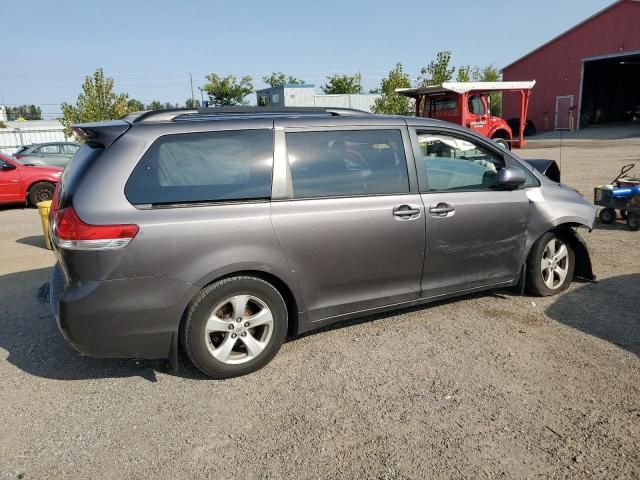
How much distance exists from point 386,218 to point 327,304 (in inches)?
30.7

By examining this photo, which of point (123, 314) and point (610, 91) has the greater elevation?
point (610, 91)

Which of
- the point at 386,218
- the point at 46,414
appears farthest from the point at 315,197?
the point at 46,414

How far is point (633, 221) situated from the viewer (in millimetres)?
7172

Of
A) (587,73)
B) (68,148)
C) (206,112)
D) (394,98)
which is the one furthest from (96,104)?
(587,73)

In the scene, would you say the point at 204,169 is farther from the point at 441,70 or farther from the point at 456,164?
the point at 441,70

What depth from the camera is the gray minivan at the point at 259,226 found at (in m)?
3.11

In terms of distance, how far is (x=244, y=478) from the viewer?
2537 millimetres

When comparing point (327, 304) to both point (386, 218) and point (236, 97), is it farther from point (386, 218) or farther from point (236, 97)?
point (236, 97)

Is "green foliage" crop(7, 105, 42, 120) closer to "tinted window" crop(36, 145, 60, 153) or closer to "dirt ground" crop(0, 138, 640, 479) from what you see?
"tinted window" crop(36, 145, 60, 153)

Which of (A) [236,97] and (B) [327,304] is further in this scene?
(A) [236,97]

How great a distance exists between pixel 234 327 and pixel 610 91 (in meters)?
43.3

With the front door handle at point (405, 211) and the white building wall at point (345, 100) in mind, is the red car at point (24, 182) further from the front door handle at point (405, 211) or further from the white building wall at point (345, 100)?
the white building wall at point (345, 100)

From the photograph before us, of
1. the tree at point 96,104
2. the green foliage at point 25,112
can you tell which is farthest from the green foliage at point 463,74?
the green foliage at point 25,112

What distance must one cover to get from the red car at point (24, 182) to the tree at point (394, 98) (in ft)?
52.8
